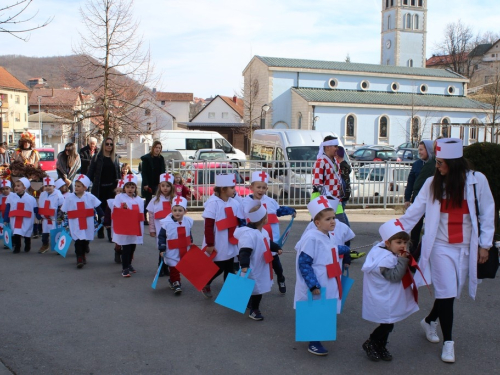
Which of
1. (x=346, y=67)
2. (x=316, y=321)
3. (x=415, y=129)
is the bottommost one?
(x=316, y=321)

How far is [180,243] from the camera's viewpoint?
22.4 ft

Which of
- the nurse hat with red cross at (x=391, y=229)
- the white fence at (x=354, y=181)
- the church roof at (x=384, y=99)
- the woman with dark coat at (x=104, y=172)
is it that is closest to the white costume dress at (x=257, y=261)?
the nurse hat with red cross at (x=391, y=229)

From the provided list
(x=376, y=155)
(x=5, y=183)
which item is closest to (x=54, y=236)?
(x=5, y=183)

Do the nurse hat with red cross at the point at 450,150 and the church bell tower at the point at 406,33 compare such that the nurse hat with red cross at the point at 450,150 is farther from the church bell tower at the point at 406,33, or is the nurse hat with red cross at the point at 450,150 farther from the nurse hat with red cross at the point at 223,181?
the church bell tower at the point at 406,33

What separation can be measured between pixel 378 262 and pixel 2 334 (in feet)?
12.0

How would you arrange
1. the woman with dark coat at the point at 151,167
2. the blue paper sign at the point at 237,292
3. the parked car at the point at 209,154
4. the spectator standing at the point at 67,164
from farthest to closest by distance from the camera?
the parked car at the point at 209,154
the spectator standing at the point at 67,164
the woman with dark coat at the point at 151,167
the blue paper sign at the point at 237,292

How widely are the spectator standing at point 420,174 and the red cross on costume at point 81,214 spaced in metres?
4.65

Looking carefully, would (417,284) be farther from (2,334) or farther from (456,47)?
(456,47)

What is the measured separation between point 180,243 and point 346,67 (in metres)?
62.8

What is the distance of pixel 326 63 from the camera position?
6681cm

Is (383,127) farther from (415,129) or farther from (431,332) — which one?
(431,332)

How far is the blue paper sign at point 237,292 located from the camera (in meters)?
5.54

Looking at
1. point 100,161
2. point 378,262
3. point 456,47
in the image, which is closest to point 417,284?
point 378,262

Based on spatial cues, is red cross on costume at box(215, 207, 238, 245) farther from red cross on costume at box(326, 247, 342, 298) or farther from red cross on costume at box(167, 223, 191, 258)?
red cross on costume at box(326, 247, 342, 298)
